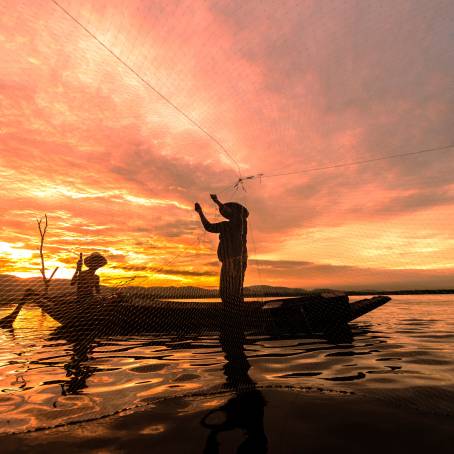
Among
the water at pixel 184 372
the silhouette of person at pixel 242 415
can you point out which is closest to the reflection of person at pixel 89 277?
the water at pixel 184 372

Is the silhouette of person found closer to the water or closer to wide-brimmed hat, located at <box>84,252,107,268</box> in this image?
the water

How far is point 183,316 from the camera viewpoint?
1082 cm

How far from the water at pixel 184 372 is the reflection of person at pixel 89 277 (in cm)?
250

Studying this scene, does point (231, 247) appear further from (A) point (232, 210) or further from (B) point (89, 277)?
(B) point (89, 277)

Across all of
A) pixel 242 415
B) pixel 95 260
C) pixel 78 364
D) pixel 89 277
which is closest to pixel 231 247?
pixel 95 260

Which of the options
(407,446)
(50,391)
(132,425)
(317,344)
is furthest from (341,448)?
(317,344)

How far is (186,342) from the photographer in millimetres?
8812

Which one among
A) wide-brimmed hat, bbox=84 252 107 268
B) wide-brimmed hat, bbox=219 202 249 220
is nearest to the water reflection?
wide-brimmed hat, bbox=84 252 107 268

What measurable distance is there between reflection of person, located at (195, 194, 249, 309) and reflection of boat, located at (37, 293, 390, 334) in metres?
0.91

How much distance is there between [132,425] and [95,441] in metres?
0.42

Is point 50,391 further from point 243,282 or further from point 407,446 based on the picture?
point 243,282

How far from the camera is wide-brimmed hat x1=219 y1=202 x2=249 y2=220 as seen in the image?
1074 centimetres

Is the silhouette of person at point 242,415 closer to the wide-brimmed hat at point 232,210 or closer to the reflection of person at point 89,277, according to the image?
the wide-brimmed hat at point 232,210

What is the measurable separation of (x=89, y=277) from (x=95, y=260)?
68 centimetres
